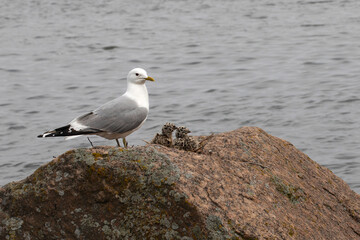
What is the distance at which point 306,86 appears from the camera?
15031 millimetres

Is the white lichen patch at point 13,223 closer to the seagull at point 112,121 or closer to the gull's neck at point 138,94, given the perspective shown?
the seagull at point 112,121

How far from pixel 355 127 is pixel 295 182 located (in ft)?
22.2

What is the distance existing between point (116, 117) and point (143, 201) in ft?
5.89

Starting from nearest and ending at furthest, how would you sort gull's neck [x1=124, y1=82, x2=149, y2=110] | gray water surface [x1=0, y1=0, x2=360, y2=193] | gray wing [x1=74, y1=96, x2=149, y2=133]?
1. gray wing [x1=74, y1=96, x2=149, y2=133]
2. gull's neck [x1=124, y1=82, x2=149, y2=110]
3. gray water surface [x1=0, y1=0, x2=360, y2=193]

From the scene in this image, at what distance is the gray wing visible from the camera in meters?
6.42

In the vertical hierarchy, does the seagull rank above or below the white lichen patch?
above

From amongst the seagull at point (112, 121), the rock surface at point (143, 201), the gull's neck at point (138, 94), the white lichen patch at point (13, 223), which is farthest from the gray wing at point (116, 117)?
the white lichen patch at point (13, 223)

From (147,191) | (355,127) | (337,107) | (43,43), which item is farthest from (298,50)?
(147,191)

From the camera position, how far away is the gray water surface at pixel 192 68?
39.5ft

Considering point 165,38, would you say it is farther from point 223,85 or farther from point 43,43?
point 223,85

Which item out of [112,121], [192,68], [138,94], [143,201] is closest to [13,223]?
[143,201]

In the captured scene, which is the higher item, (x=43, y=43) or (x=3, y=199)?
(x=3, y=199)

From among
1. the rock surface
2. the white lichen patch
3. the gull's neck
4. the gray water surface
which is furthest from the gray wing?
the gray water surface

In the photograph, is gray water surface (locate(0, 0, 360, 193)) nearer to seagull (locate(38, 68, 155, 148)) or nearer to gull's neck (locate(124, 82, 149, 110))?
gull's neck (locate(124, 82, 149, 110))
